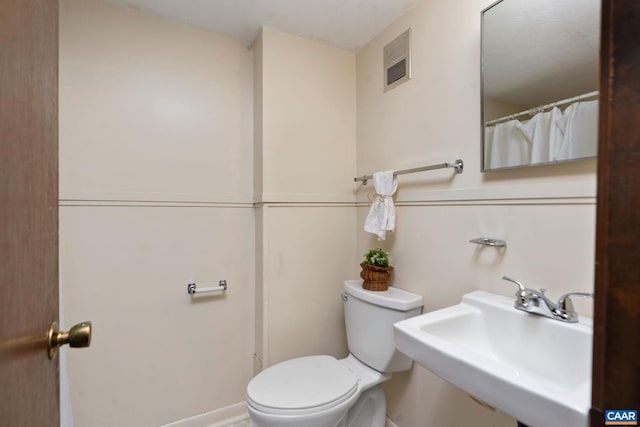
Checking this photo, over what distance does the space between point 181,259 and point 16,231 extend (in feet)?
4.10

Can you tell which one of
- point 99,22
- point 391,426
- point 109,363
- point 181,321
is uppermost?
point 99,22

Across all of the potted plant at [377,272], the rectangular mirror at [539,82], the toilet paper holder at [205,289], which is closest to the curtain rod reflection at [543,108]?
the rectangular mirror at [539,82]

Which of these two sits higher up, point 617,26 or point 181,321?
point 617,26

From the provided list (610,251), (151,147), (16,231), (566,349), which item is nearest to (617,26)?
(610,251)

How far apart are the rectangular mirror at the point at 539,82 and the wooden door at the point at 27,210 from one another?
1.24m

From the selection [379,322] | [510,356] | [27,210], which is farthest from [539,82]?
[27,210]

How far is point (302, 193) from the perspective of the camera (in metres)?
1.71

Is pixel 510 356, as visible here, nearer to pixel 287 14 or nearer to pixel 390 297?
pixel 390 297

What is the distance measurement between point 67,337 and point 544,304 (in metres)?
1.22

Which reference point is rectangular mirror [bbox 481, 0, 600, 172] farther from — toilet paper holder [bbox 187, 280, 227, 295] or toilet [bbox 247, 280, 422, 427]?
toilet paper holder [bbox 187, 280, 227, 295]

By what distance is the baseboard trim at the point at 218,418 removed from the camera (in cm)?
156

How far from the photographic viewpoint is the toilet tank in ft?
4.39

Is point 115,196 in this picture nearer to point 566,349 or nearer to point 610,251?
point 610,251

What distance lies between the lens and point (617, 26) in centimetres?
29
